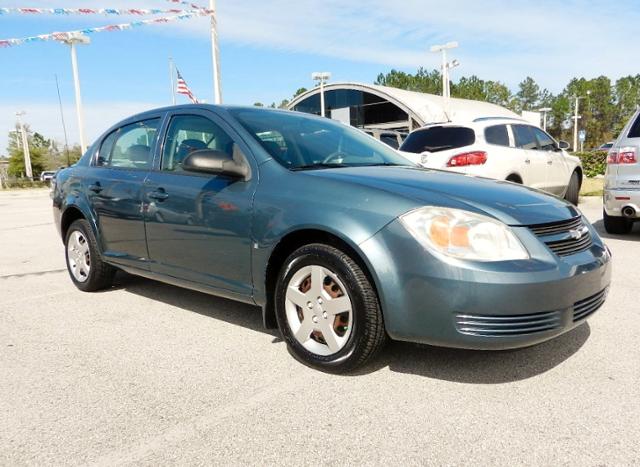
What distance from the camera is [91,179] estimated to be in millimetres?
4621

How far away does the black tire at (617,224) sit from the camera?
270 inches

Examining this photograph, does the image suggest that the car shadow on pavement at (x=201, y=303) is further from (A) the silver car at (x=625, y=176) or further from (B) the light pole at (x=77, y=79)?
(B) the light pole at (x=77, y=79)

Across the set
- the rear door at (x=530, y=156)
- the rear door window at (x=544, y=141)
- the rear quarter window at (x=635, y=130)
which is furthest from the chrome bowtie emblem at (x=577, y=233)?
the rear door window at (x=544, y=141)

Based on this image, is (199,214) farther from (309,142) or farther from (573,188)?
(573,188)

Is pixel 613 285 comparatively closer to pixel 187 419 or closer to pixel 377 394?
pixel 377 394

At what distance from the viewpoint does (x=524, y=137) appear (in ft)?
27.5

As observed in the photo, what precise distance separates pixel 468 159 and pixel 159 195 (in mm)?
4832

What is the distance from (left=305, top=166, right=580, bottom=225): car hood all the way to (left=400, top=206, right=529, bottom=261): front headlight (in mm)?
60

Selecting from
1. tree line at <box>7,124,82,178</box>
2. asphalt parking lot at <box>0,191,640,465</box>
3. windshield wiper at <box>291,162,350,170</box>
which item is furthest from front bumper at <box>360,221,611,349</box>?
tree line at <box>7,124,82,178</box>

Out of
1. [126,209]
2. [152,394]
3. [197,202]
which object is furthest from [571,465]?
[126,209]

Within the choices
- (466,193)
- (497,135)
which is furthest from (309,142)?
(497,135)

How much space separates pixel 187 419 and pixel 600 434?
1.79 metres

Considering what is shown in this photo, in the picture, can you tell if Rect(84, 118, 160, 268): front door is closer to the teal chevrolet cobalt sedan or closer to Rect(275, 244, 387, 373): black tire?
the teal chevrolet cobalt sedan

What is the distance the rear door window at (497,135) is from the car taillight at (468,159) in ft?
1.12
